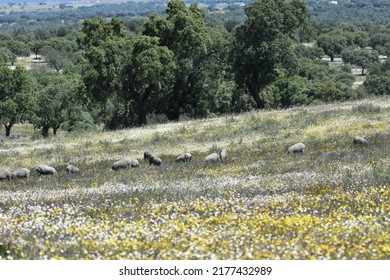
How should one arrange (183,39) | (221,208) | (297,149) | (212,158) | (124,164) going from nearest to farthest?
(221,208) → (212,158) → (124,164) → (297,149) → (183,39)

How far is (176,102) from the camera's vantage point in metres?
67.2

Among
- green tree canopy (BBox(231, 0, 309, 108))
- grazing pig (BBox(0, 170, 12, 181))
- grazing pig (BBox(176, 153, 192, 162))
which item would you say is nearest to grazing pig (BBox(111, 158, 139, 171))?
grazing pig (BBox(176, 153, 192, 162))

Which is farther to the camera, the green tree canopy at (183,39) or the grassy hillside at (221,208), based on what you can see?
the green tree canopy at (183,39)

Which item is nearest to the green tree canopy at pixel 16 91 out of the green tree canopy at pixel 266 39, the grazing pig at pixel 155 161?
the green tree canopy at pixel 266 39

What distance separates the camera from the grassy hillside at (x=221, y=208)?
1100cm

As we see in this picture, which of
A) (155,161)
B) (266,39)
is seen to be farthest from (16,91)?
(155,161)

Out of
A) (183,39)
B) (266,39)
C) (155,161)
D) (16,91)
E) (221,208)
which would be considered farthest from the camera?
(16,91)

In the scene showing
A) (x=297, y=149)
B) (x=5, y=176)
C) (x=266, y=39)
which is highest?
(x=266, y=39)

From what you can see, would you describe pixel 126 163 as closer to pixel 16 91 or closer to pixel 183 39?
pixel 183 39

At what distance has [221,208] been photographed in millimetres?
14945

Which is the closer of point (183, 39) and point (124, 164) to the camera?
point (124, 164)

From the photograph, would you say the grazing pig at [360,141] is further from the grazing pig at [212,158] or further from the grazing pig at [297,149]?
the grazing pig at [212,158]

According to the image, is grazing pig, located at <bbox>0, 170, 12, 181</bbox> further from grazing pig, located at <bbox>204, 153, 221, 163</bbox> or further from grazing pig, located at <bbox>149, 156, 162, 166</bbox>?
grazing pig, located at <bbox>204, 153, 221, 163</bbox>

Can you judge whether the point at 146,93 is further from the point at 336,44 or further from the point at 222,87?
the point at 336,44
